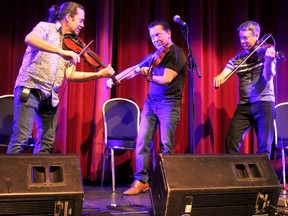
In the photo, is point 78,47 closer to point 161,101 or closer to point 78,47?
point 78,47

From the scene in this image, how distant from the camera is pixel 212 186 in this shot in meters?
2.40

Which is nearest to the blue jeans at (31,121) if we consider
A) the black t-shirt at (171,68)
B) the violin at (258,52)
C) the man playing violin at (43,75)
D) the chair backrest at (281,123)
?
the man playing violin at (43,75)

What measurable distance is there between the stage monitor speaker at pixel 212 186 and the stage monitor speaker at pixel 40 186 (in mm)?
556

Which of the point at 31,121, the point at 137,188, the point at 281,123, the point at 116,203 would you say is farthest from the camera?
the point at 281,123

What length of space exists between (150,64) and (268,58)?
3.70 ft

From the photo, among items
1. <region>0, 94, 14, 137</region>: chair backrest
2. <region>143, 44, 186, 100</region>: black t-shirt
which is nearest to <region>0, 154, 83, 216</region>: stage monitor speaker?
<region>143, 44, 186, 100</region>: black t-shirt

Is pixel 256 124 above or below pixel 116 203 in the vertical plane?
above

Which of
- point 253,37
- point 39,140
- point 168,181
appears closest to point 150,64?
point 253,37

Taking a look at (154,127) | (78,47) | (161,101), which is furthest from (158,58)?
(78,47)

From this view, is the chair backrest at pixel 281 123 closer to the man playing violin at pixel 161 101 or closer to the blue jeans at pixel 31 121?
the man playing violin at pixel 161 101

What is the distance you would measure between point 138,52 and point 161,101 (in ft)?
4.37

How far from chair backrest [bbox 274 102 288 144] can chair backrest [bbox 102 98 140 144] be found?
1.74 meters

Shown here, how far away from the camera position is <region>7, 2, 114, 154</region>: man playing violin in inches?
108

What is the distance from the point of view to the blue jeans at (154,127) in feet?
12.0
